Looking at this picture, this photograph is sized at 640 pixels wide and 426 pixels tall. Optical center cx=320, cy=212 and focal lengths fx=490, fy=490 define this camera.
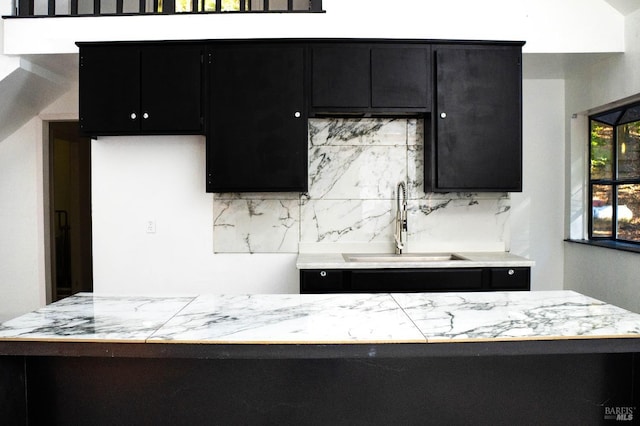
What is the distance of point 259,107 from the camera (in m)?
3.49

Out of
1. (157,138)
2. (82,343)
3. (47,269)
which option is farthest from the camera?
(47,269)

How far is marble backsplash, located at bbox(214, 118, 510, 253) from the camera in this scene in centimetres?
385

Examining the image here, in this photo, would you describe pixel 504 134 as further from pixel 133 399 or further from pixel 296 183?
pixel 133 399

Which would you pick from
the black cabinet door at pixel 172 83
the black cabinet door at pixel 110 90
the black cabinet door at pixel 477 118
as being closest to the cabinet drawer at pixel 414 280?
the black cabinet door at pixel 477 118

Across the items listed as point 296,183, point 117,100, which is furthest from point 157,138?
point 296,183

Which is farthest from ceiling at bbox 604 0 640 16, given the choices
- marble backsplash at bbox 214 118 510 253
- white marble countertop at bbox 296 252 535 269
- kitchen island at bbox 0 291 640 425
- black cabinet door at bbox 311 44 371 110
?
kitchen island at bbox 0 291 640 425

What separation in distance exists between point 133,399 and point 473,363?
121cm

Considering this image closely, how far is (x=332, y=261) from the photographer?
3.36m

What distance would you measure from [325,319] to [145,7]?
301cm

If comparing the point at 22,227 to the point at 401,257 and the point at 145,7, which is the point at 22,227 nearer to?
the point at 145,7

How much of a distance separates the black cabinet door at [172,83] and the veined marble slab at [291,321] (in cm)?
179

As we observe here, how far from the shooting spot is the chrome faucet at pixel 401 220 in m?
3.79

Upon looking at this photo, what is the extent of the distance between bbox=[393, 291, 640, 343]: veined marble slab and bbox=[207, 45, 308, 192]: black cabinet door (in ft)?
5.62

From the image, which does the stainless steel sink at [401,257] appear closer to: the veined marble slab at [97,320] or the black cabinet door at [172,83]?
the black cabinet door at [172,83]
